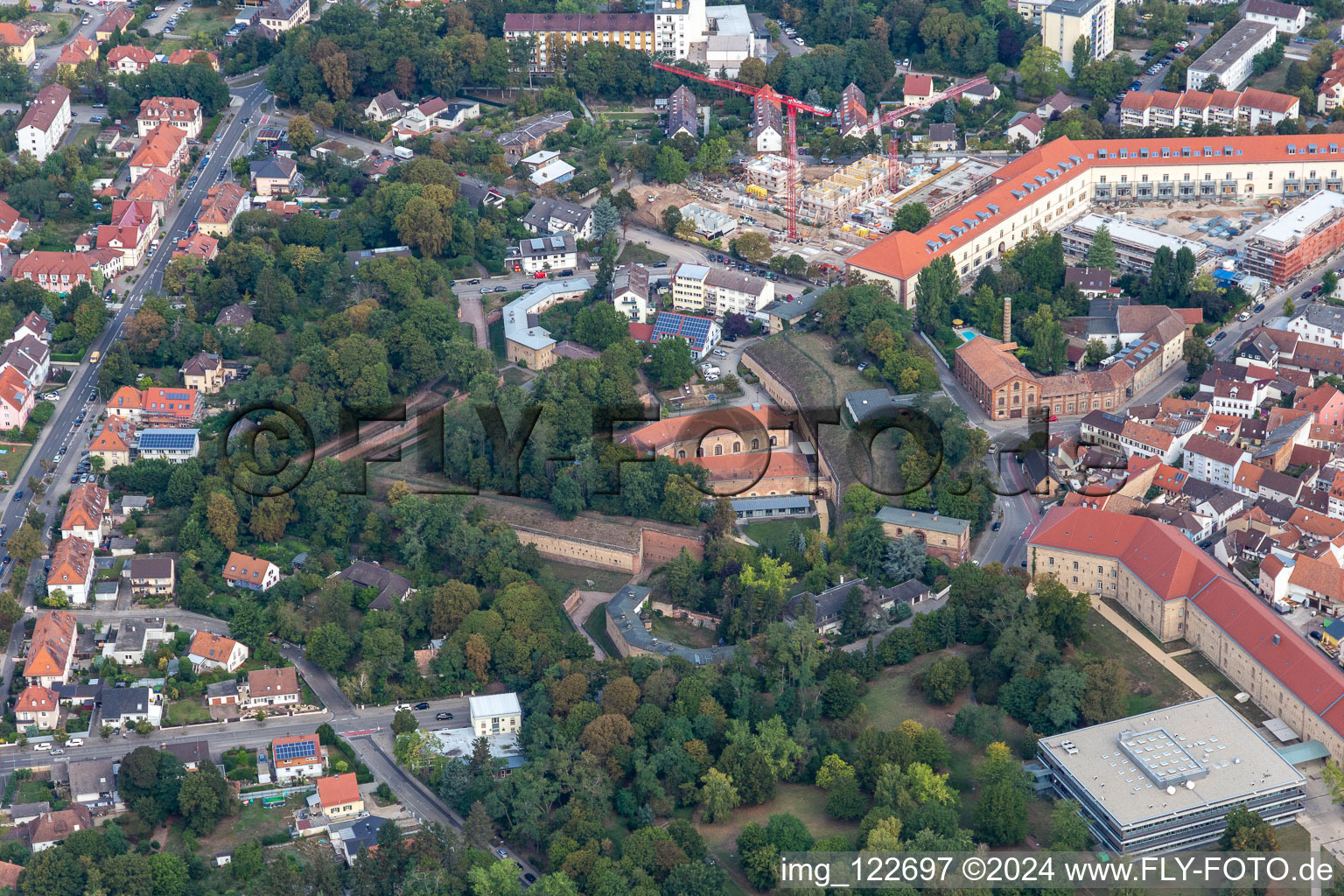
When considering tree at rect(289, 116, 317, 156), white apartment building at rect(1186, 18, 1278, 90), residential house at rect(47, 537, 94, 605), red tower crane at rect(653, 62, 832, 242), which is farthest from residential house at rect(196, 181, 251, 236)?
white apartment building at rect(1186, 18, 1278, 90)

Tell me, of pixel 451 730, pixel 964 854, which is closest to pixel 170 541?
pixel 451 730

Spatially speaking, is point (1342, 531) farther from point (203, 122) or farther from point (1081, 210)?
point (203, 122)

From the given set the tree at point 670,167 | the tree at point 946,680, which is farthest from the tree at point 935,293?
the tree at point 946,680

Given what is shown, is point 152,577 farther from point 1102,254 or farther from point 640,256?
point 1102,254

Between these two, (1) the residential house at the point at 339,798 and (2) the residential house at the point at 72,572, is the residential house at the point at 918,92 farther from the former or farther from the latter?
(1) the residential house at the point at 339,798

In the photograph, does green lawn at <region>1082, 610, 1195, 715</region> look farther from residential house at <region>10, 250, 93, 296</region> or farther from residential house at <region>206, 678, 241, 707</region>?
residential house at <region>10, 250, 93, 296</region>

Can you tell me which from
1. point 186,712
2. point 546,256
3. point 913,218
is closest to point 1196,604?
point 913,218
